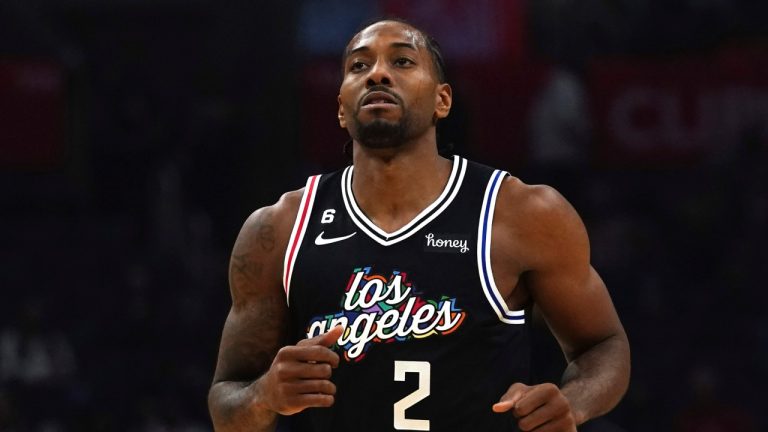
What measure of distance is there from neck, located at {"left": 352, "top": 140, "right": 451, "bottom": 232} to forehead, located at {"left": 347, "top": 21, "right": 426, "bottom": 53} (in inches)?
12.2

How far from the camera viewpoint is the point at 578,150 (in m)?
11.2

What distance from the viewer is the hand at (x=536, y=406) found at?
3.22 metres

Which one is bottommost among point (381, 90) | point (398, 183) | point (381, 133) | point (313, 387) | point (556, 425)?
point (556, 425)

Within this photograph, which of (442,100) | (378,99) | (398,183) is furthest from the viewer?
(442,100)

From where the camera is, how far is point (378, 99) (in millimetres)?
3719

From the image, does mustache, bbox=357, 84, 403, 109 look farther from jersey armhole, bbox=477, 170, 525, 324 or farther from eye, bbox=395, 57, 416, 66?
jersey armhole, bbox=477, 170, 525, 324

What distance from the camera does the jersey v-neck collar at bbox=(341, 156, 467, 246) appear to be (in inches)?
148

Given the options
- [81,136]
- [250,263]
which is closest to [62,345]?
[81,136]

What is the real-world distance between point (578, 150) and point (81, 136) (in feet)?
15.2

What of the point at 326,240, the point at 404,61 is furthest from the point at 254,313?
the point at 404,61

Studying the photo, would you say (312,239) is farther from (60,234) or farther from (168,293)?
(60,234)

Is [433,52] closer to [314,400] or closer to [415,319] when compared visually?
[415,319]

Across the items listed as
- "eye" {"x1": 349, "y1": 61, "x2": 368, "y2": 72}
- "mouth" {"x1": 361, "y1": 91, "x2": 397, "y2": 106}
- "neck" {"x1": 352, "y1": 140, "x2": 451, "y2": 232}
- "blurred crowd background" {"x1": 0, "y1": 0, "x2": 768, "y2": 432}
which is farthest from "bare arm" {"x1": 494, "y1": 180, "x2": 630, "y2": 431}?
"blurred crowd background" {"x1": 0, "y1": 0, "x2": 768, "y2": 432}

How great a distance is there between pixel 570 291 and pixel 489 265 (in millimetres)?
303
